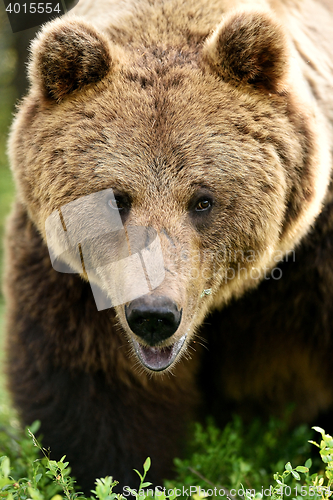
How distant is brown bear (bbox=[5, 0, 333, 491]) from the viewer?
306 cm

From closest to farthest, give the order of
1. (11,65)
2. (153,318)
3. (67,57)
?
1. (153,318)
2. (67,57)
3. (11,65)

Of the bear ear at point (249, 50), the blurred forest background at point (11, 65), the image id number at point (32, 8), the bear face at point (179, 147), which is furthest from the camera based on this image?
the blurred forest background at point (11, 65)

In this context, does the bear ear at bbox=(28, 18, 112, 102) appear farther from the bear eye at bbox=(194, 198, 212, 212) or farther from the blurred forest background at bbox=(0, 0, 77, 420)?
the blurred forest background at bbox=(0, 0, 77, 420)

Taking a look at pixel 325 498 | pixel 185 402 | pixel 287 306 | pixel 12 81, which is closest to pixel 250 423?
pixel 185 402

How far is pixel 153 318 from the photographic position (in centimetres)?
275

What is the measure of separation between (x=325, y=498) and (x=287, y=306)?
1512 mm

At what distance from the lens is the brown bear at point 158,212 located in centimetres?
306

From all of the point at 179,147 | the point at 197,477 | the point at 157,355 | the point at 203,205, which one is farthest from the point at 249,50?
the point at 197,477

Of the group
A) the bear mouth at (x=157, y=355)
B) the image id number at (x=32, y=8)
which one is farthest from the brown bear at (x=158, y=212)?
the image id number at (x=32, y=8)

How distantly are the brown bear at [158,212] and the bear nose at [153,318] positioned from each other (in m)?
0.01

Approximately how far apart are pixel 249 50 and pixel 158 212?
1067 millimetres
